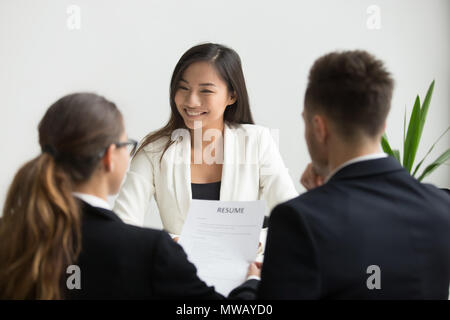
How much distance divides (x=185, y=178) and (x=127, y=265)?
3.49 feet

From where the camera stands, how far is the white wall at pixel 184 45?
10.2 ft

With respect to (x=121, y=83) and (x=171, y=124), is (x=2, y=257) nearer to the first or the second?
(x=171, y=124)

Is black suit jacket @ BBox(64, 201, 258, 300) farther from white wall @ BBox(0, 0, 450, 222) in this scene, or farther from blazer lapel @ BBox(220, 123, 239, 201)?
white wall @ BBox(0, 0, 450, 222)

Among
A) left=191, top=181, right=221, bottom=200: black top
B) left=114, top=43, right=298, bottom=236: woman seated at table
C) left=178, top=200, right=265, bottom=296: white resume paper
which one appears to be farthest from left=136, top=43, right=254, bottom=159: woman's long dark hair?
left=178, top=200, right=265, bottom=296: white resume paper

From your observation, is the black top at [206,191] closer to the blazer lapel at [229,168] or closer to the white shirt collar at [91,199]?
the blazer lapel at [229,168]

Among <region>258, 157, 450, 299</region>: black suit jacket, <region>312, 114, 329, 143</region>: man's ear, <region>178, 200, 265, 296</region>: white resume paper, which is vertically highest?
<region>312, 114, 329, 143</region>: man's ear

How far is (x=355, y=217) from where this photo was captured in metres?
0.94

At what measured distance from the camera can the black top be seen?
208 centimetres

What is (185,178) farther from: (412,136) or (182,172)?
(412,136)

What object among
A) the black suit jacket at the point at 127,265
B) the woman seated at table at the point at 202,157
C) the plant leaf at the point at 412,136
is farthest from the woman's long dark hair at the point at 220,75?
the black suit jacket at the point at 127,265

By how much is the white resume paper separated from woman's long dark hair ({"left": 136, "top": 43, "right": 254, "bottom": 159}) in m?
0.70

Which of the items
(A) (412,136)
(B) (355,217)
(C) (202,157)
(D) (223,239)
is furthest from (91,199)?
(A) (412,136)

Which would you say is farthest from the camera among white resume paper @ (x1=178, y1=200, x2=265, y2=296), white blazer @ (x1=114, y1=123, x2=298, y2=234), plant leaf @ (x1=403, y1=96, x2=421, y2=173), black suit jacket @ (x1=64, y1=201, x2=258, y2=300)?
plant leaf @ (x1=403, y1=96, x2=421, y2=173)

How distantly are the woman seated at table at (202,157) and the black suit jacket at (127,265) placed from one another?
0.96 metres
